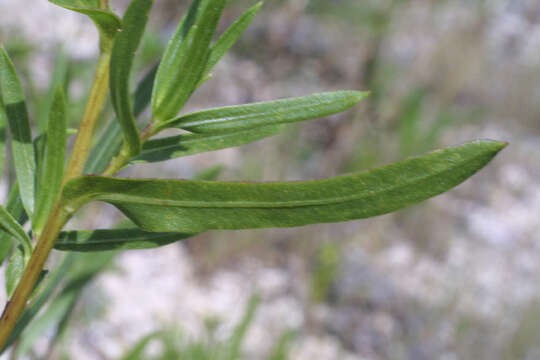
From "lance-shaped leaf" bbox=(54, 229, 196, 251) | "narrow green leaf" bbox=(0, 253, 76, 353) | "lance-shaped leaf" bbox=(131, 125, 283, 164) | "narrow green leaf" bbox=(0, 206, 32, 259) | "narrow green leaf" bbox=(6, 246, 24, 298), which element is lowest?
"narrow green leaf" bbox=(0, 253, 76, 353)

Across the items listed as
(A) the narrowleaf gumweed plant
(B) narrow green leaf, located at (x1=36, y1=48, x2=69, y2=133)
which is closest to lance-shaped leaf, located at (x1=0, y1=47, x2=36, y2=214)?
(A) the narrowleaf gumweed plant

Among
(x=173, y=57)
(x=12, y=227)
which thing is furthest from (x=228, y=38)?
(x=12, y=227)

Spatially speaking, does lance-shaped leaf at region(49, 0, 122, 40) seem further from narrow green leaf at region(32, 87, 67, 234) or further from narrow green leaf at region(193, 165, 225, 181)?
narrow green leaf at region(193, 165, 225, 181)

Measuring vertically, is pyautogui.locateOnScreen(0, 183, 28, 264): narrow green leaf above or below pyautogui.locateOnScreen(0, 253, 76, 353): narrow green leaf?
above

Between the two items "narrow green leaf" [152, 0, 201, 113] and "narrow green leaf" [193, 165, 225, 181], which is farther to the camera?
"narrow green leaf" [193, 165, 225, 181]

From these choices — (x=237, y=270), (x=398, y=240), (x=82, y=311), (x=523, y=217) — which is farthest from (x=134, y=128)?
(x=523, y=217)

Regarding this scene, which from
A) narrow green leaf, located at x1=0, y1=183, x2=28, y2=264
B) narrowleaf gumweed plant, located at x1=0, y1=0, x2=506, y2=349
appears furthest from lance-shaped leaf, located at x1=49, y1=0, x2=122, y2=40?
narrow green leaf, located at x1=0, y1=183, x2=28, y2=264

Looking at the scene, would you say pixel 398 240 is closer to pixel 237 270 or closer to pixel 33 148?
pixel 237 270
